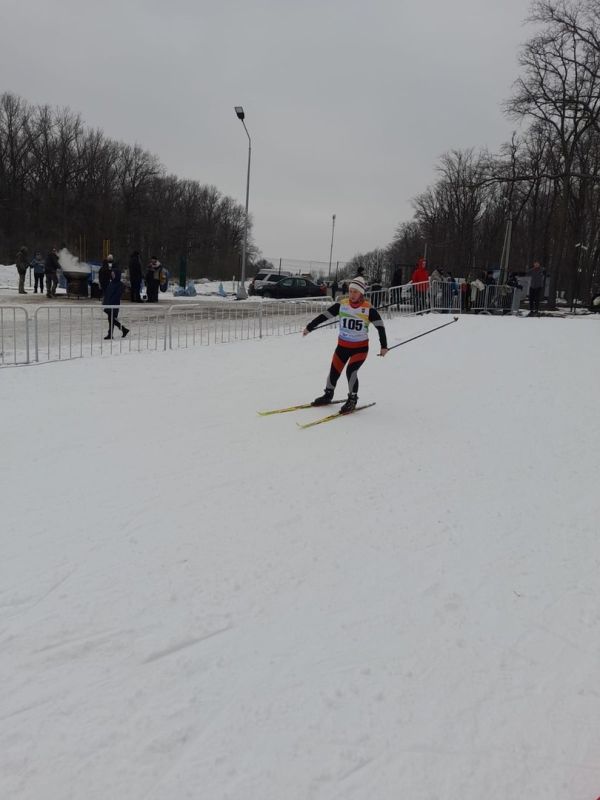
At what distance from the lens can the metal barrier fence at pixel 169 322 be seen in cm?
1152

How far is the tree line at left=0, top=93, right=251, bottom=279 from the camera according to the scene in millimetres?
51125

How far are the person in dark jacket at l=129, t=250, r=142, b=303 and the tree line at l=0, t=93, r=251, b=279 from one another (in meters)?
32.1

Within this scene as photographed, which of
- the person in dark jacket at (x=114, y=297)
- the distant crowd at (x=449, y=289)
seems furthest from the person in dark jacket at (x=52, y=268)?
the distant crowd at (x=449, y=289)

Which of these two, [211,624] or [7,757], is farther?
[211,624]

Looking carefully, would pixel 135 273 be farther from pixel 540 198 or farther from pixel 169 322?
pixel 540 198

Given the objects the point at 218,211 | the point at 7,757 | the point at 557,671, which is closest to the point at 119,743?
the point at 7,757

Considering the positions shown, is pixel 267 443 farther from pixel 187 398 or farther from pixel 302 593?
pixel 302 593

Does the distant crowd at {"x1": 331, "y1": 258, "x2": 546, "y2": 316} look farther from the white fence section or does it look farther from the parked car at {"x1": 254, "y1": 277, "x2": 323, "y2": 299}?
the white fence section

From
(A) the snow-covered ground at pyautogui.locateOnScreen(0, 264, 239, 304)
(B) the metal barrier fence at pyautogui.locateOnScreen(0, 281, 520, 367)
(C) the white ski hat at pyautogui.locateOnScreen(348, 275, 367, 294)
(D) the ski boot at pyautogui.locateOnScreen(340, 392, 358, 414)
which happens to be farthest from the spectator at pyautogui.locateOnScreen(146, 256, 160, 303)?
(D) the ski boot at pyautogui.locateOnScreen(340, 392, 358, 414)

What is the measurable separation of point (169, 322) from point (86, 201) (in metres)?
50.2

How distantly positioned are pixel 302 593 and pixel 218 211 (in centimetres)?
8242

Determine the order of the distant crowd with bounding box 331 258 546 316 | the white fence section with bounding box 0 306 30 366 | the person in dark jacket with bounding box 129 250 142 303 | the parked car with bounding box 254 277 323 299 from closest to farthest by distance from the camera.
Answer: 1. the white fence section with bounding box 0 306 30 366
2. the person in dark jacket with bounding box 129 250 142 303
3. the distant crowd with bounding box 331 258 546 316
4. the parked car with bounding box 254 277 323 299

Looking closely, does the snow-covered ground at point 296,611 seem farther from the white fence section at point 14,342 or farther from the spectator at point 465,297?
the spectator at point 465,297

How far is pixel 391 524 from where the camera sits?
4.41 m
